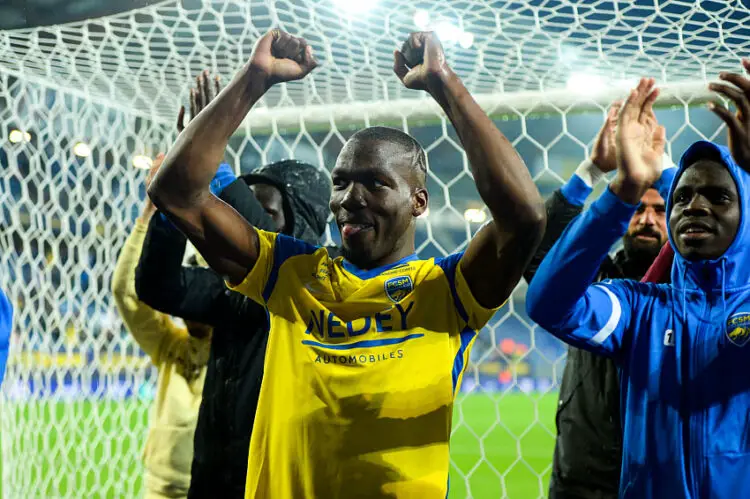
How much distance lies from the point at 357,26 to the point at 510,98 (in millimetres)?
696

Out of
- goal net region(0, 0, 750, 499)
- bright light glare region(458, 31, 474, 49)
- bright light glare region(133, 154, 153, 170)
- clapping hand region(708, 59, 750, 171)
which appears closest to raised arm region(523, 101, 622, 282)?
clapping hand region(708, 59, 750, 171)

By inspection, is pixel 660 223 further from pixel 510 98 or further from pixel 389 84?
pixel 389 84

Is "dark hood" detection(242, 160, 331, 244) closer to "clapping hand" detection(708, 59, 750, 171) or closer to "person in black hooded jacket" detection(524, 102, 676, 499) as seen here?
"person in black hooded jacket" detection(524, 102, 676, 499)

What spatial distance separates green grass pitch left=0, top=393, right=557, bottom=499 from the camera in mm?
3596

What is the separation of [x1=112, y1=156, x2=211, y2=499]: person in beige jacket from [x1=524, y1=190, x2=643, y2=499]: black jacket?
3.82ft

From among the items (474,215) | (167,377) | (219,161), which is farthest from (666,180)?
(167,377)

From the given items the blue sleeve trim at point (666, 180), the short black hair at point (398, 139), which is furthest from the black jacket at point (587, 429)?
the short black hair at point (398, 139)

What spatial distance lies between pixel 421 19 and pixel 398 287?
1.72 m

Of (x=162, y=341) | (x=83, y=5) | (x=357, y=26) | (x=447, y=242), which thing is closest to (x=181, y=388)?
(x=162, y=341)

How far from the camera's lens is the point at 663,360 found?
1601 mm

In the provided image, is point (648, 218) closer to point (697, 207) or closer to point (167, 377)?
point (697, 207)

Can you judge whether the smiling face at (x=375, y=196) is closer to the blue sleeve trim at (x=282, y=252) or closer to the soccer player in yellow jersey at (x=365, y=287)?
the soccer player in yellow jersey at (x=365, y=287)

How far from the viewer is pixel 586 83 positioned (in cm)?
311

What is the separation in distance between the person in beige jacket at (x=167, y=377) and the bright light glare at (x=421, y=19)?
1.18 meters
